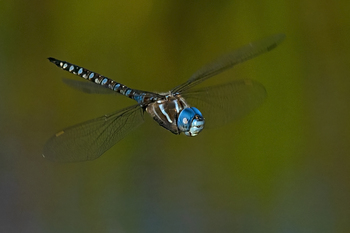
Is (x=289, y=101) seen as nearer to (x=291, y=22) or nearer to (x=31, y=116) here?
(x=291, y=22)

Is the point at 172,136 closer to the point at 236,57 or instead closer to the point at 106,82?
the point at 106,82

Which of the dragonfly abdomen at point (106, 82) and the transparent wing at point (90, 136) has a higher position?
the dragonfly abdomen at point (106, 82)

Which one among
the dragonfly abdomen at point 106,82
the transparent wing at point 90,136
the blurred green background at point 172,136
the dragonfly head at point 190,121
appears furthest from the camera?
the blurred green background at point 172,136

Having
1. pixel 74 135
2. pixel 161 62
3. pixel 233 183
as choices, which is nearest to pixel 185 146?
pixel 233 183

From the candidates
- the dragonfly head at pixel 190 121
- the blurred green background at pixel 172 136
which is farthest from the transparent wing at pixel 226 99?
the blurred green background at pixel 172 136

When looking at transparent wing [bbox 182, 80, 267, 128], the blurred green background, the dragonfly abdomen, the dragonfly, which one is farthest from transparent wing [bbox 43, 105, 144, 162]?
the blurred green background

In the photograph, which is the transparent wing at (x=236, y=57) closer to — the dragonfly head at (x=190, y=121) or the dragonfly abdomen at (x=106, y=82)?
the dragonfly head at (x=190, y=121)

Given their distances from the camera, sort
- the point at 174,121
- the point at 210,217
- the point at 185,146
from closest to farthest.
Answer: the point at 174,121
the point at 210,217
the point at 185,146
